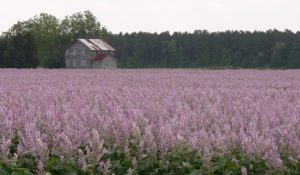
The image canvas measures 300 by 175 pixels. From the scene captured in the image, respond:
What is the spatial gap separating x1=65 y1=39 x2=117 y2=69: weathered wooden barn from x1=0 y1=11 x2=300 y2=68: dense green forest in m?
2.38

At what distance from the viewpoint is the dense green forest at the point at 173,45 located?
101625 mm

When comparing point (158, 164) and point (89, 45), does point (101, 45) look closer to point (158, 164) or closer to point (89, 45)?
point (89, 45)

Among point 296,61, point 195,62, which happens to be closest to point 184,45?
point 195,62

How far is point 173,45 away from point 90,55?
2029 inches

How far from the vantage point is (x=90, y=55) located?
97.8 metres

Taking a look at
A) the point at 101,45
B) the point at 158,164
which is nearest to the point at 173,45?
the point at 101,45

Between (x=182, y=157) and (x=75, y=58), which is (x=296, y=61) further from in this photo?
(x=182, y=157)

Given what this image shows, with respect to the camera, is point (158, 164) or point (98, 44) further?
point (98, 44)

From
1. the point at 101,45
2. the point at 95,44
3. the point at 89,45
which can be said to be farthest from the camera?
the point at 101,45

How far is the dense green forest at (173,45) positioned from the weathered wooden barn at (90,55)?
7.82ft

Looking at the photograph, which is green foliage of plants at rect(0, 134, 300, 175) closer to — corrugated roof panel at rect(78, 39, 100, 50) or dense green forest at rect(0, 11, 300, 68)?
dense green forest at rect(0, 11, 300, 68)

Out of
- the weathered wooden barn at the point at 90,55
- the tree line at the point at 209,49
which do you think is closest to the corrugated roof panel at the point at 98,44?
the weathered wooden barn at the point at 90,55

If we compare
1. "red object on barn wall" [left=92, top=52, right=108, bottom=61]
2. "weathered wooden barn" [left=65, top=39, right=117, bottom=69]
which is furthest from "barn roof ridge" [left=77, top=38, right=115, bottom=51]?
"red object on barn wall" [left=92, top=52, right=108, bottom=61]

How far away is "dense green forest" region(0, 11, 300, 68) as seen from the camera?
102 metres
